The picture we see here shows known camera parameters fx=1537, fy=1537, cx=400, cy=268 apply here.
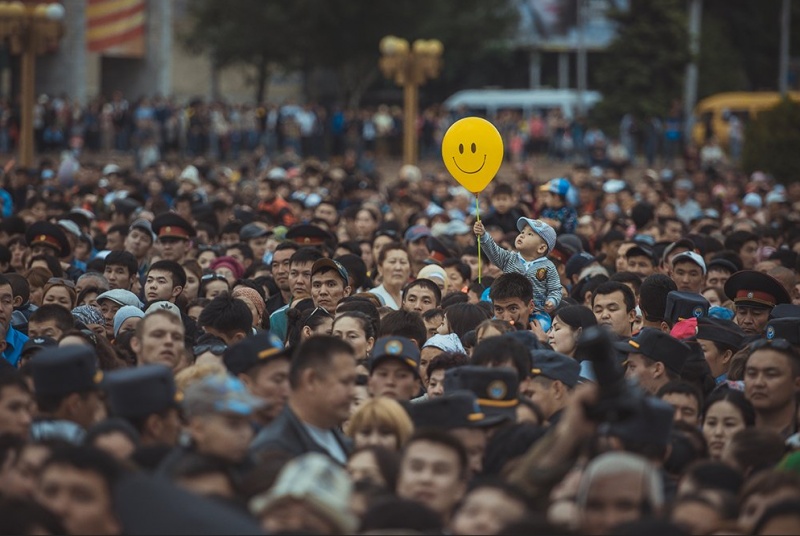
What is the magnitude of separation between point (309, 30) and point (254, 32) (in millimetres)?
1725

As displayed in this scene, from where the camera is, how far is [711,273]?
13562 mm

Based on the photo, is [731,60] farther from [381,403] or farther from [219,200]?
[381,403]

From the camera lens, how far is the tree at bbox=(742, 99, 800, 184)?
2969 centimetres

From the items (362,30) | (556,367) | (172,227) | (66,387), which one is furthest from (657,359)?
(362,30)

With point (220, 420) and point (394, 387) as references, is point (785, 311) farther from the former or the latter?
point (220, 420)

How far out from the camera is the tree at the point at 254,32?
46.3 m

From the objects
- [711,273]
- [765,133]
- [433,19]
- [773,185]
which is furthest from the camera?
[433,19]

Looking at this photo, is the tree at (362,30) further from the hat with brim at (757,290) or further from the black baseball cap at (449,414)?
the black baseball cap at (449,414)

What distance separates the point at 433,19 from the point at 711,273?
124ft

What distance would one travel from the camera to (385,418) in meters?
7.14

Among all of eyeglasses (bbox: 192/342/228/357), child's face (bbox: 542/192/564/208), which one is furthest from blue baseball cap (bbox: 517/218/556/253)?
child's face (bbox: 542/192/564/208)

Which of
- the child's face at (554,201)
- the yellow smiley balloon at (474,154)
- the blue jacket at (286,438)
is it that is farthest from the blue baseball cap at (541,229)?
the child's face at (554,201)

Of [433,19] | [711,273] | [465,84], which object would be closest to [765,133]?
[711,273]

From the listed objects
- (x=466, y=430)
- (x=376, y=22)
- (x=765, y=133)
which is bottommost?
(x=466, y=430)
